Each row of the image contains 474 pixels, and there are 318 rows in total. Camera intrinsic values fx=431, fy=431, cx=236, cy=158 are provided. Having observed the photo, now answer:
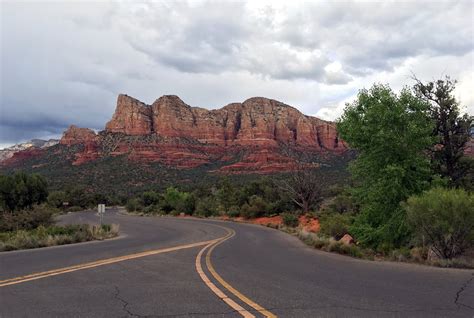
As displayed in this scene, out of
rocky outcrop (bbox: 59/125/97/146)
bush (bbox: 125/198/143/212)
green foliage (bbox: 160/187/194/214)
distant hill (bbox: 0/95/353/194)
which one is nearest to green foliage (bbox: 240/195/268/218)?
green foliage (bbox: 160/187/194/214)

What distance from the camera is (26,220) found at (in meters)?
29.1

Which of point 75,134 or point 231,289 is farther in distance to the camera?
point 75,134

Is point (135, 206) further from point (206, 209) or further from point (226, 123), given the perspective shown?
point (226, 123)

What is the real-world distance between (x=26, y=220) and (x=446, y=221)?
26.7 m

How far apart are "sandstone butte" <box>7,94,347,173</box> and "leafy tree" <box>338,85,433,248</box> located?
96.5 meters

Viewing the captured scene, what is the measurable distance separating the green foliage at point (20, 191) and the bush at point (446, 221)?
32.2 m

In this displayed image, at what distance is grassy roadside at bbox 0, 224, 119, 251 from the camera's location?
1862cm

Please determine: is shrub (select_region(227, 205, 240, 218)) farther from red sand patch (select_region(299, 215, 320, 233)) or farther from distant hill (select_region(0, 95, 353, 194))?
distant hill (select_region(0, 95, 353, 194))

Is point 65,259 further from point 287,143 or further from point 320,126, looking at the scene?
point 320,126

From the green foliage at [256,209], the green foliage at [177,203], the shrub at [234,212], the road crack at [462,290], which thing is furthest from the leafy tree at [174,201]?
the road crack at [462,290]

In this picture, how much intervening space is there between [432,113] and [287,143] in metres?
140

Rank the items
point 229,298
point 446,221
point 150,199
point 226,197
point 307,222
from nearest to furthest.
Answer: point 229,298
point 446,221
point 307,222
point 226,197
point 150,199

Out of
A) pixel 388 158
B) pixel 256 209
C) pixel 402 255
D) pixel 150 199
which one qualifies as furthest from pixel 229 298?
pixel 150 199

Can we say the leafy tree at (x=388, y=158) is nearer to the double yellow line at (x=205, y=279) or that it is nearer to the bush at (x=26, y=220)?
the double yellow line at (x=205, y=279)
